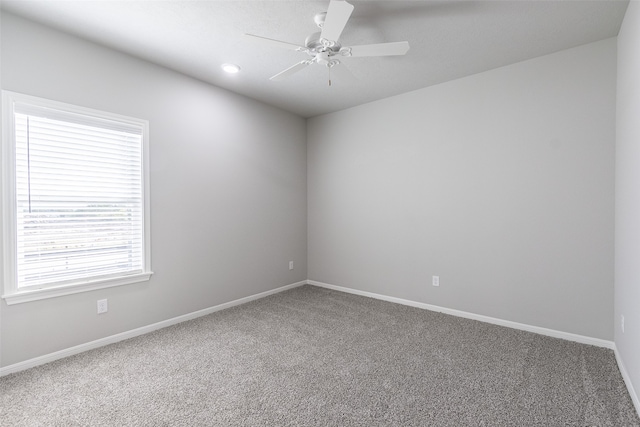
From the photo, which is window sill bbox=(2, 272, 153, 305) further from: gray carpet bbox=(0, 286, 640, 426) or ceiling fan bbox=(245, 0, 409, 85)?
ceiling fan bbox=(245, 0, 409, 85)

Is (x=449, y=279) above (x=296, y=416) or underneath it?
above

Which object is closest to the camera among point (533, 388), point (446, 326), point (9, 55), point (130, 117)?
point (533, 388)

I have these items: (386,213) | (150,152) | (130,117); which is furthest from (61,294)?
(386,213)

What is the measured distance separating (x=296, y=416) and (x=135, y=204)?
7.86ft

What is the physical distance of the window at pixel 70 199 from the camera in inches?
92.0

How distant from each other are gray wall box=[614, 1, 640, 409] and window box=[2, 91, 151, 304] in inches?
152

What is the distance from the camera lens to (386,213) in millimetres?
4129

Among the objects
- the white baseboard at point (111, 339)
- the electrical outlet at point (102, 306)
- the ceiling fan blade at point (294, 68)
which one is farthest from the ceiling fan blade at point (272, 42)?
the white baseboard at point (111, 339)

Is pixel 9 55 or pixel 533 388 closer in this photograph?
pixel 533 388

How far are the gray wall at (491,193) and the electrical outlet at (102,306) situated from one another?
113 inches

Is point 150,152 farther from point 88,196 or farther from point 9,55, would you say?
point 9,55

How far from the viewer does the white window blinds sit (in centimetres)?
239

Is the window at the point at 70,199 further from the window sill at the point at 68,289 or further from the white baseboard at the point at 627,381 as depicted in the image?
the white baseboard at the point at 627,381

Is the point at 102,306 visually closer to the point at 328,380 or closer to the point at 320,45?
the point at 328,380
